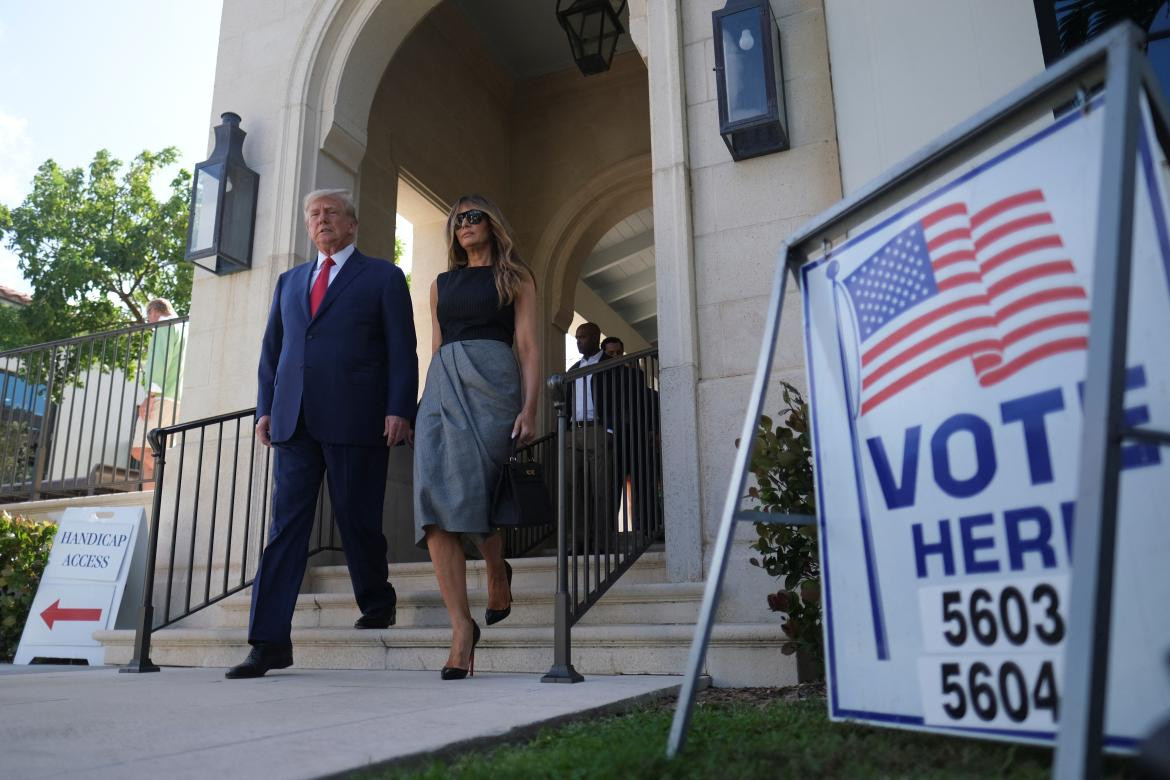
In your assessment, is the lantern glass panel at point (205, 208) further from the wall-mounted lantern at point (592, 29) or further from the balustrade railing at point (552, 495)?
the wall-mounted lantern at point (592, 29)

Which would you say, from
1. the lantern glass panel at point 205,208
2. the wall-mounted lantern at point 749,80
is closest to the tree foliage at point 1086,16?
the wall-mounted lantern at point 749,80

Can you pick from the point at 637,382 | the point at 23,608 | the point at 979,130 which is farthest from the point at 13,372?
the point at 979,130

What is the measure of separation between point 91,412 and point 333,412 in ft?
16.2

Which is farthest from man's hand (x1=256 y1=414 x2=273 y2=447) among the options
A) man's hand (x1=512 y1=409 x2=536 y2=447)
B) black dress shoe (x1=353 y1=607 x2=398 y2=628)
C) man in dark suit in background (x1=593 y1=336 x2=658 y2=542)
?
man in dark suit in background (x1=593 y1=336 x2=658 y2=542)

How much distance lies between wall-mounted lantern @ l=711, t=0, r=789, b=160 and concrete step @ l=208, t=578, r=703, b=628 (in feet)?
6.62

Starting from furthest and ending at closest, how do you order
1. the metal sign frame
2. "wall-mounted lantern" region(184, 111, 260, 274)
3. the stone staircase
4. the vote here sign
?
"wall-mounted lantern" region(184, 111, 260, 274)
the stone staircase
the vote here sign
the metal sign frame

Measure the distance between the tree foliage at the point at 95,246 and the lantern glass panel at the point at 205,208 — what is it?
33.5 ft

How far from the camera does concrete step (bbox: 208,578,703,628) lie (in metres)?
3.71

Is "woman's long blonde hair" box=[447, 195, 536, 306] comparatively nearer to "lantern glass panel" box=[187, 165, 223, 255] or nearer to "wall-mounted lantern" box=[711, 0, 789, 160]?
"wall-mounted lantern" box=[711, 0, 789, 160]

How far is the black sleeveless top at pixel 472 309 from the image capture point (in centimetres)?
344

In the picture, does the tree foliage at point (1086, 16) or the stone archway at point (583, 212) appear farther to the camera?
the stone archway at point (583, 212)

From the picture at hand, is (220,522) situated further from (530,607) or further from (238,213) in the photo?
(530,607)

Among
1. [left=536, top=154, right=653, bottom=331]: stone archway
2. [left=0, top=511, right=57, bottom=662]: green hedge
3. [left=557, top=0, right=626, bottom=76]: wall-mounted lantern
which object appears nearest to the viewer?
[left=0, top=511, right=57, bottom=662]: green hedge

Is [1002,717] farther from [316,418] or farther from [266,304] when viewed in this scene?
[266,304]
